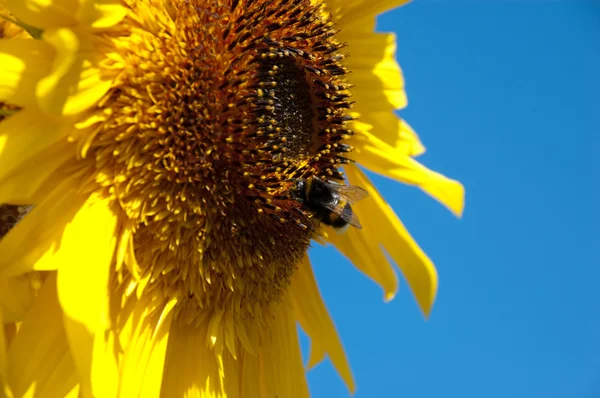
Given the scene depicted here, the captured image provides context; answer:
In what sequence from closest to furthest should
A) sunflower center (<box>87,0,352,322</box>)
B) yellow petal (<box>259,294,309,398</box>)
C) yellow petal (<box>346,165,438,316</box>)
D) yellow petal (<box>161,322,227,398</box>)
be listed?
1. sunflower center (<box>87,0,352,322</box>)
2. yellow petal (<box>161,322,227,398</box>)
3. yellow petal (<box>259,294,309,398</box>)
4. yellow petal (<box>346,165,438,316</box>)

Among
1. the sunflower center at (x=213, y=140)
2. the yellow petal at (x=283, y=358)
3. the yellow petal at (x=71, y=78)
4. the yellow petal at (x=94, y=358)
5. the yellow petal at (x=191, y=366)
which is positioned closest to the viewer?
the yellow petal at (x=71, y=78)

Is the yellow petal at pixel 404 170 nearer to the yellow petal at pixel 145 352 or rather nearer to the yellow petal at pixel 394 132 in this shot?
the yellow petal at pixel 394 132

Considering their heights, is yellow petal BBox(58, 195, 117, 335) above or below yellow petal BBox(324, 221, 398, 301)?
below

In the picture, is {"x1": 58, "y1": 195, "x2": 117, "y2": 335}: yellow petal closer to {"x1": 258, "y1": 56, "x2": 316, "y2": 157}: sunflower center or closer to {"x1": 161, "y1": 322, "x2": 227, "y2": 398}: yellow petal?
{"x1": 161, "y1": 322, "x2": 227, "y2": 398}: yellow petal

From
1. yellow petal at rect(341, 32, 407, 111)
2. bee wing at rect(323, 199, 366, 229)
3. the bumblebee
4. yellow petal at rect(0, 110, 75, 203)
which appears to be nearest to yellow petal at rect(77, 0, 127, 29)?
yellow petal at rect(0, 110, 75, 203)

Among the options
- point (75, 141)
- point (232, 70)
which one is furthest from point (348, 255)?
point (75, 141)

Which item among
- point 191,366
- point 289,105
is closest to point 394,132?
point 289,105

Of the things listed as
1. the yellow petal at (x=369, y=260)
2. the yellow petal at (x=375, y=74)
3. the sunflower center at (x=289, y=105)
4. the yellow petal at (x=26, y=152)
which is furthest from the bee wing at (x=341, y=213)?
the yellow petal at (x=26, y=152)
